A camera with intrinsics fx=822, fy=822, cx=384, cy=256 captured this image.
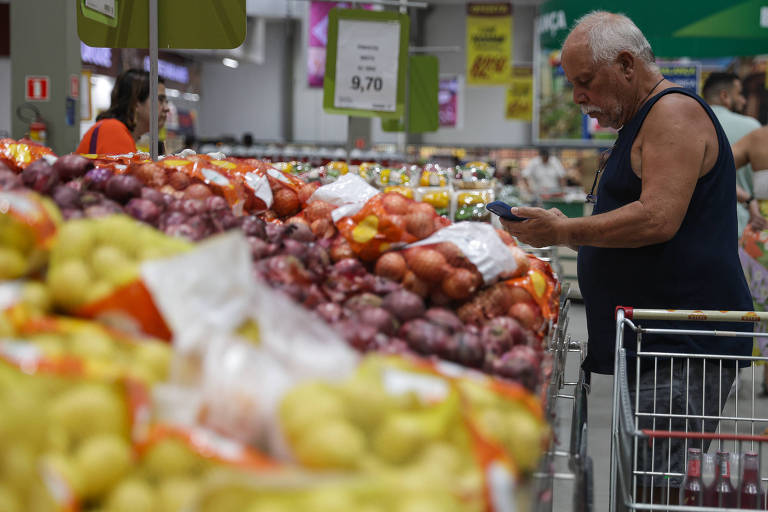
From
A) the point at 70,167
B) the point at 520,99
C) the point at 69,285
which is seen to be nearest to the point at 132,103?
the point at 70,167

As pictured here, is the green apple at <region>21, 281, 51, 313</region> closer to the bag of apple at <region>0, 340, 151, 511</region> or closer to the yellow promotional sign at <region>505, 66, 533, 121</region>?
the bag of apple at <region>0, 340, 151, 511</region>

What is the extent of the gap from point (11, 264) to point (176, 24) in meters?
1.69

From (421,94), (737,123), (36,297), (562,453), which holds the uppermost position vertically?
(421,94)

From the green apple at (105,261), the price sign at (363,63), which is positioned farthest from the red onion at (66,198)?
the price sign at (363,63)

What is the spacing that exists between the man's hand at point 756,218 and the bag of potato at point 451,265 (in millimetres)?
3609

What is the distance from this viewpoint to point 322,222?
2.25m

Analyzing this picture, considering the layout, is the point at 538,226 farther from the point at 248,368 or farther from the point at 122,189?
the point at 248,368

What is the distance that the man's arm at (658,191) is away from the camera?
234 centimetres

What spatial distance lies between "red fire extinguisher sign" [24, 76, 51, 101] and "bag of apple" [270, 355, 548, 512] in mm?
6581

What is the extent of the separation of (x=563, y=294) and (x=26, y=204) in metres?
1.78

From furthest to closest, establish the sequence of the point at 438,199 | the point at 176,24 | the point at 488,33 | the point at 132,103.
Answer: the point at 488,33, the point at 132,103, the point at 438,199, the point at 176,24

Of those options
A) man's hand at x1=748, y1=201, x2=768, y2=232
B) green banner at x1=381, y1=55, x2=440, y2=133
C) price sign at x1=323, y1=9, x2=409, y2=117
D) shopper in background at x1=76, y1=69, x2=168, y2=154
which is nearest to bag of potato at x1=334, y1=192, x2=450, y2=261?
shopper in background at x1=76, y1=69, x2=168, y2=154

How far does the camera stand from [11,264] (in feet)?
4.41

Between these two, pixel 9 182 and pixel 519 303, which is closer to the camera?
pixel 9 182
